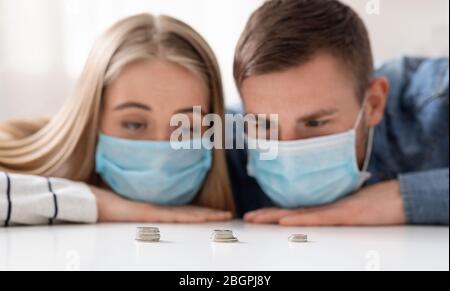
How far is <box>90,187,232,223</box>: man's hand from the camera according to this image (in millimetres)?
931

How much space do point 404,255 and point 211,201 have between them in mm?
402

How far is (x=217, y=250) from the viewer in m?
0.67

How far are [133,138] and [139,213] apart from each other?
100mm

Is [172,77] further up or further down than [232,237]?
further up

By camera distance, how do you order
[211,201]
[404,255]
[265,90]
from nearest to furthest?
[404,255] → [265,90] → [211,201]

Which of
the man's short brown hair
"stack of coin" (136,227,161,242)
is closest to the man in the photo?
the man's short brown hair

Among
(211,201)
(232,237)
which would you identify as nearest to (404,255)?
(232,237)

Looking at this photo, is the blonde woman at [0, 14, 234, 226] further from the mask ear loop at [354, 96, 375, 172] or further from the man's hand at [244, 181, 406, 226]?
the mask ear loop at [354, 96, 375, 172]

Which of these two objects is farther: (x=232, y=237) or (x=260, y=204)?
(x=260, y=204)

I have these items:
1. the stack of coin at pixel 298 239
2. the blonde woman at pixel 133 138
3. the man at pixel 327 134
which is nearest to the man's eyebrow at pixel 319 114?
the man at pixel 327 134

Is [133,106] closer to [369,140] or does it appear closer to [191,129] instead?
[191,129]

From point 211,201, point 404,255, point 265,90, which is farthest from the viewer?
point 211,201

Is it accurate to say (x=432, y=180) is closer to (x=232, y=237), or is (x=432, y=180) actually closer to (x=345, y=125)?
(x=345, y=125)

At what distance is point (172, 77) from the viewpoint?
943 millimetres
